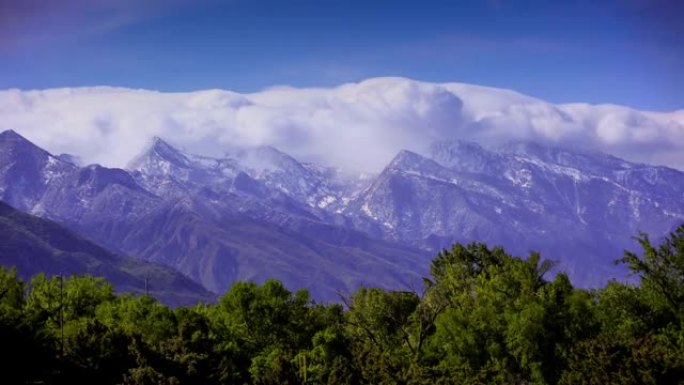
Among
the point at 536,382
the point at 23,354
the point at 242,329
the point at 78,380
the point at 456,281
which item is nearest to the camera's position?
the point at 23,354

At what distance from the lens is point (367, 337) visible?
117250 mm

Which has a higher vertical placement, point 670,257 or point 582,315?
point 670,257

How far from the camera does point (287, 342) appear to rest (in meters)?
114

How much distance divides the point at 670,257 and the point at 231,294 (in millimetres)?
59143

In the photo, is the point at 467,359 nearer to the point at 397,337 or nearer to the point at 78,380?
the point at 397,337

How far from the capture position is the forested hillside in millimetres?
81625

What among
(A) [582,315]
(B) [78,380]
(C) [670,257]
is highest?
(C) [670,257]

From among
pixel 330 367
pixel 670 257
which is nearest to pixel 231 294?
pixel 330 367

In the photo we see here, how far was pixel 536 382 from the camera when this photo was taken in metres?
99.9

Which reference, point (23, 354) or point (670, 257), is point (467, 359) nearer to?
point (670, 257)

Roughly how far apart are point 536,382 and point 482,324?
9645 mm

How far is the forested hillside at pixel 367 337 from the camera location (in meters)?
81.6

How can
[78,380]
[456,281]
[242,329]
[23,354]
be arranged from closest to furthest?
1. [23,354]
2. [78,380]
3. [242,329]
4. [456,281]

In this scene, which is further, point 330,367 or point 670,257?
point 670,257
